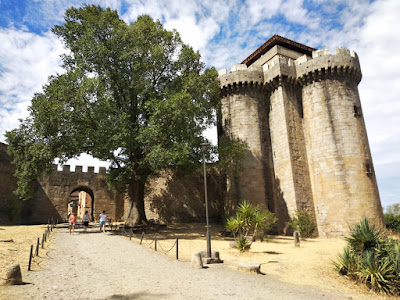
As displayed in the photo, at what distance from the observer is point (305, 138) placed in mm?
21859

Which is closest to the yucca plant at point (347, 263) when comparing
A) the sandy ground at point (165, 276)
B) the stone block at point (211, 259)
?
the sandy ground at point (165, 276)

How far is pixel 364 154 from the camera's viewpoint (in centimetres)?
1991

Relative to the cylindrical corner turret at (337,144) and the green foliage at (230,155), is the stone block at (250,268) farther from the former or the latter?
the cylindrical corner turret at (337,144)

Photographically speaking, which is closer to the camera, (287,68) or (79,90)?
(79,90)

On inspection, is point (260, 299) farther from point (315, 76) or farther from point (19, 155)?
point (315, 76)

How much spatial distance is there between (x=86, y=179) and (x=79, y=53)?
15271 millimetres

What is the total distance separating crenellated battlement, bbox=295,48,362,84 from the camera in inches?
835

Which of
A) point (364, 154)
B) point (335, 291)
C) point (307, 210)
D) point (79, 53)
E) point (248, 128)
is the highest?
point (79, 53)

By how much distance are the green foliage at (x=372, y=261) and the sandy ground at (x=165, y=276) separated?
0.49m

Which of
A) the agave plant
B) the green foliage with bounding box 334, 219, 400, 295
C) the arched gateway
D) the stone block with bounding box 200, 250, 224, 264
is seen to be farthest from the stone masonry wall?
the agave plant

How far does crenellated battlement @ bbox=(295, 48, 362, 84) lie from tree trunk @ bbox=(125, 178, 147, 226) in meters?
15.7

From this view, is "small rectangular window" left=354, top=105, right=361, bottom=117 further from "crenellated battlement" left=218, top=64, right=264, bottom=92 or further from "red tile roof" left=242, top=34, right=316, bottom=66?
"red tile roof" left=242, top=34, right=316, bottom=66

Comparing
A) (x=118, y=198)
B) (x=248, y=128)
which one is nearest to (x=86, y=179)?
(x=118, y=198)

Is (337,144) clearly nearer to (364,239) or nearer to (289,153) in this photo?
(289,153)
